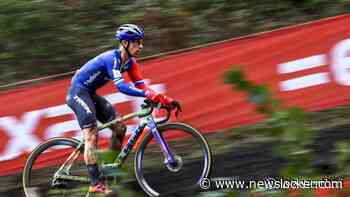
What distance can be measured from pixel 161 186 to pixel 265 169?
51.2 inches

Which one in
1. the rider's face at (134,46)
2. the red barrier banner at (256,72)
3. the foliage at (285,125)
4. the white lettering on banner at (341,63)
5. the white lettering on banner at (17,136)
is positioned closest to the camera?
the foliage at (285,125)

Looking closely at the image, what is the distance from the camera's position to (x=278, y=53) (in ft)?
33.1

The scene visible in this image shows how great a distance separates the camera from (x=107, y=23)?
1316 centimetres

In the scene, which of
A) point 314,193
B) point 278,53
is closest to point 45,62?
point 278,53

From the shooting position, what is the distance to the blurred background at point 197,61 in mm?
9109

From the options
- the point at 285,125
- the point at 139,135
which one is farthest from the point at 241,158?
the point at 285,125

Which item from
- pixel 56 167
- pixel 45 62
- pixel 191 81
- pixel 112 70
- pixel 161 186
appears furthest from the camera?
pixel 45 62

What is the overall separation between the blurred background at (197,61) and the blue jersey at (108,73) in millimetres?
1360

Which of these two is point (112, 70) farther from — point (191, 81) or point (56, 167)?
point (191, 81)

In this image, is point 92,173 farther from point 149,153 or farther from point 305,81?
point 305,81

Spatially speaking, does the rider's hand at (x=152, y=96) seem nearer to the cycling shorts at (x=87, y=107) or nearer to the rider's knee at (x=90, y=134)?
the cycling shorts at (x=87, y=107)

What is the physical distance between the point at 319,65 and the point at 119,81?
4170mm

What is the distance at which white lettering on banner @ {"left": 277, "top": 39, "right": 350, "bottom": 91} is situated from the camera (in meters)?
9.97

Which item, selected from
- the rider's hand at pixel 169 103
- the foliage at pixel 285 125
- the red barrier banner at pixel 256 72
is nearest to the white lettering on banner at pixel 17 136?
the red barrier banner at pixel 256 72
